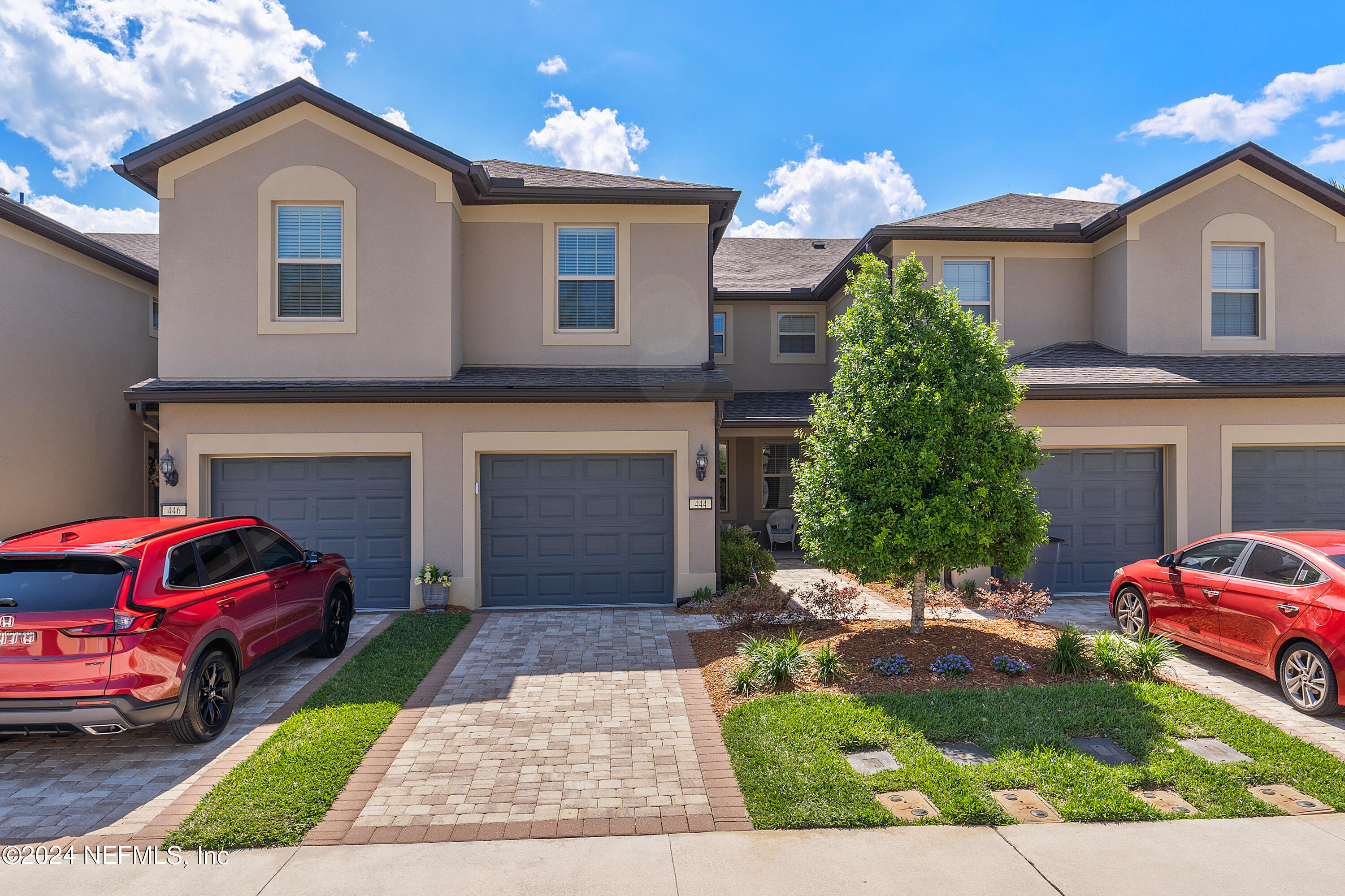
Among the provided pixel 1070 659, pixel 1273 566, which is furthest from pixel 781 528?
pixel 1273 566

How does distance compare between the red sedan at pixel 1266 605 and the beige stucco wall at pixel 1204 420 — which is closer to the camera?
the red sedan at pixel 1266 605

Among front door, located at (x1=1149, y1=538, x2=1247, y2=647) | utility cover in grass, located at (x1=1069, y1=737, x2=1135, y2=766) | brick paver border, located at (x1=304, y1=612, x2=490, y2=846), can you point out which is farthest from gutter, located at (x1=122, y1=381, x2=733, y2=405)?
utility cover in grass, located at (x1=1069, y1=737, x2=1135, y2=766)

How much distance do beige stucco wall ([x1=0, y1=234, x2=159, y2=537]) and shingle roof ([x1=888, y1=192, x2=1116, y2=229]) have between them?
14.3m

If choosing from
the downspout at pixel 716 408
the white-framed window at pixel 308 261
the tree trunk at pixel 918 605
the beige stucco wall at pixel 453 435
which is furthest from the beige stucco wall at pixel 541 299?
the tree trunk at pixel 918 605

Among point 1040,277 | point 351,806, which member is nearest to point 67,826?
point 351,806

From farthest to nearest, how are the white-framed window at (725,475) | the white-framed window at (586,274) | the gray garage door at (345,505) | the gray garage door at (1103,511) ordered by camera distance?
1. the white-framed window at (725,475)
2. the white-framed window at (586,274)
3. the gray garage door at (1103,511)
4. the gray garage door at (345,505)

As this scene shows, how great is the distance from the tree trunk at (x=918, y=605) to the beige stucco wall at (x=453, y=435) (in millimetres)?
3474

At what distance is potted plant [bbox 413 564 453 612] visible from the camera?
33.4 feet

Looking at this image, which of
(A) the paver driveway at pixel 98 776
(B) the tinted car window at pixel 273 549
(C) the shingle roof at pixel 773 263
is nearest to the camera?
(A) the paver driveway at pixel 98 776

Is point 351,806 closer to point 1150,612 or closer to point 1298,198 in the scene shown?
point 1150,612

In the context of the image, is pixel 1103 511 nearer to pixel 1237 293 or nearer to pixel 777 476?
pixel 1237 293

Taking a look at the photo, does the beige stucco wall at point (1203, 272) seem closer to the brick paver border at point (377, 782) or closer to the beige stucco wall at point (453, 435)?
the beige stucco wall at point (453, 435)

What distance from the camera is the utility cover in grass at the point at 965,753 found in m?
5.11

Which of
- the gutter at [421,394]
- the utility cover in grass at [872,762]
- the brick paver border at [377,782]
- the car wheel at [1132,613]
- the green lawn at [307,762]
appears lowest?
the brick paver border at [377,782]
